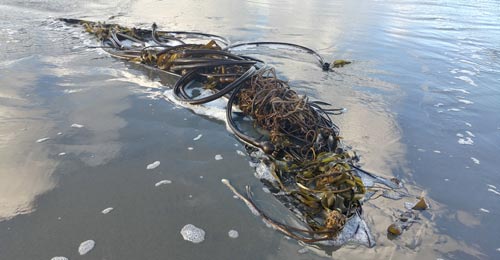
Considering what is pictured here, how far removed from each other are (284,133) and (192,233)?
1.55 meters

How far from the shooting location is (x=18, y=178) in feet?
8.64

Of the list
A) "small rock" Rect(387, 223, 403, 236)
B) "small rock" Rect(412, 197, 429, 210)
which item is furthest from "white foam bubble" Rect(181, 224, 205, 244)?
"small rock" Rect(412, 197, 429, 210)

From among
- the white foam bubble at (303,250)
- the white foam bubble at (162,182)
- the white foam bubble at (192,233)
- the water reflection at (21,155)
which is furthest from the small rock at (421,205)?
the water reflection at (21,155)

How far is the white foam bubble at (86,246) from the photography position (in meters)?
2.05

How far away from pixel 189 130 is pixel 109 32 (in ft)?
14.3

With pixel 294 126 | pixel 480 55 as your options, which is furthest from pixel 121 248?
pixel 480 55

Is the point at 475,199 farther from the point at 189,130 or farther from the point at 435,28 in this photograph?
the point at 435,28

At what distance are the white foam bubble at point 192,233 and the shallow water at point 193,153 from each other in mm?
50

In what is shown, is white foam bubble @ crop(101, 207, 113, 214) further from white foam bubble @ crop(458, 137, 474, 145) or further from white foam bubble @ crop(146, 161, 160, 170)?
white foam bubble @ crop(458, 137, 474, 145)

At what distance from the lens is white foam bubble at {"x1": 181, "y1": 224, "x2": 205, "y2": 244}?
2.21 meters

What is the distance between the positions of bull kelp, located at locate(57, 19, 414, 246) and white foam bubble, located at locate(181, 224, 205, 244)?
1.55 ft

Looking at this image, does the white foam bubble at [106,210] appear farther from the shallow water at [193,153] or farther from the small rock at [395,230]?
the small rock at [395,230]

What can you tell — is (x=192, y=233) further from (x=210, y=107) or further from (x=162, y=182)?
(x=210, y=107)

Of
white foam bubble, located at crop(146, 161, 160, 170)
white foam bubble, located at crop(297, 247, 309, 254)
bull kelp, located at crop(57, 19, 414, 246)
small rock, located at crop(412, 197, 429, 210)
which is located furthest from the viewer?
white foam bubble, located at crop(146, 161, 160, 170)
